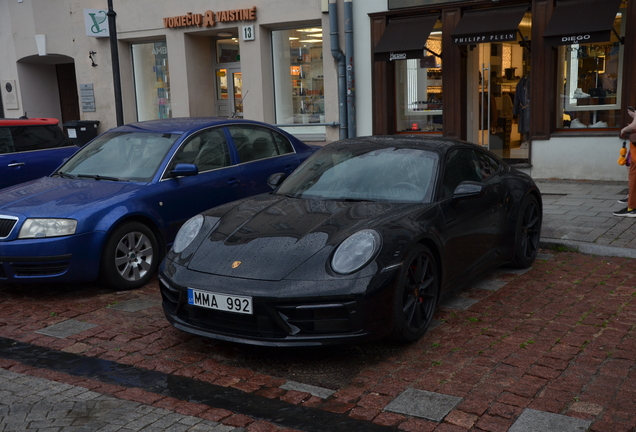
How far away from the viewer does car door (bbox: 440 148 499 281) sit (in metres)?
5.41

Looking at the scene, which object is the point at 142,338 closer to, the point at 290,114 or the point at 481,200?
the point at 481,200

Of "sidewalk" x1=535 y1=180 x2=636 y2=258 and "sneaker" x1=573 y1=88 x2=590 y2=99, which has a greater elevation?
"sneaker" x1=573 y1=88 x2=590 y2=99

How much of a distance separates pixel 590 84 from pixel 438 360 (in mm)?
9511

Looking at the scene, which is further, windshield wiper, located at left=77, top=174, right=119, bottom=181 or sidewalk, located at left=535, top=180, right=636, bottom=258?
sidewalk, located at left=535, top=180, right=636, bottom=258

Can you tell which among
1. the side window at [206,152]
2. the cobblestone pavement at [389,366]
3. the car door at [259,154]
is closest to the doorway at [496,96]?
the car door at [259,154]

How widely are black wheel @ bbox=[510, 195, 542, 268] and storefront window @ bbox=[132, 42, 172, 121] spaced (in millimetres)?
12341

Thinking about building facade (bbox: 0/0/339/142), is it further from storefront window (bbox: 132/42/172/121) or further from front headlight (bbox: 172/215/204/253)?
front headlight (bbox: 172/215/204/253)

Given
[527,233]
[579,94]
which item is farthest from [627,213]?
[579,94]

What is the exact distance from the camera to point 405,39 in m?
13.3

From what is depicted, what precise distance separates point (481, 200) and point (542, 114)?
7.39m

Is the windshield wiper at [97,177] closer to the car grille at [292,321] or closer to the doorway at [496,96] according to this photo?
the car grille at [292,321]

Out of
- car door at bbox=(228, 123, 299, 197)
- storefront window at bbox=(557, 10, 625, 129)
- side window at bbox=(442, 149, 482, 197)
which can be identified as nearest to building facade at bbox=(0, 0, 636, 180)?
storefront window at bbox=(557, 10, 625, 129)

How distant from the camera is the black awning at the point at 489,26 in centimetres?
1210

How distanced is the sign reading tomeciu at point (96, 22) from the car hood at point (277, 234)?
1334cm
